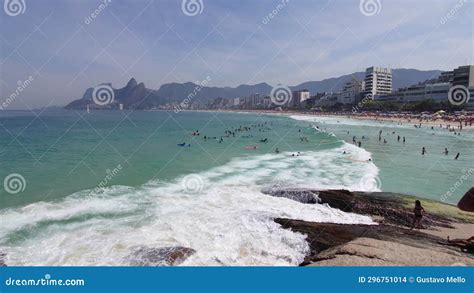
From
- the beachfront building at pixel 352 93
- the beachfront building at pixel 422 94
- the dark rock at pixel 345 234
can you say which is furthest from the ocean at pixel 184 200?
the beachfront building at pixel 352 93

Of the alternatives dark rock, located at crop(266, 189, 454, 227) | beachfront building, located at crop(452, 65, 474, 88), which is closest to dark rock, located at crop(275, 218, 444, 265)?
dark rock, located at crop(266, 189, 454, 227)

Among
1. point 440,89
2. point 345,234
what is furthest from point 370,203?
point 440,89

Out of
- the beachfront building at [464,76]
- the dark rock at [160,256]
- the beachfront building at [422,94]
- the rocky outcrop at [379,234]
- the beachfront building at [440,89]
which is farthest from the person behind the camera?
the beachfront building at [422,94]

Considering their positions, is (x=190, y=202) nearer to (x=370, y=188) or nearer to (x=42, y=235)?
(x=42, y=235)

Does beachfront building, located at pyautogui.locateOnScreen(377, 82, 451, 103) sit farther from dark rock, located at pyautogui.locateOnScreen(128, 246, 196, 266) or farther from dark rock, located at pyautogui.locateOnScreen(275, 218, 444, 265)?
dark rock, located at pyautogui.locateOnScreen(128, 246, 196, 266)

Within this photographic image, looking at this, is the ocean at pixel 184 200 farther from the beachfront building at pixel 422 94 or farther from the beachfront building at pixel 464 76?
the beachfront building at pixel 422 94

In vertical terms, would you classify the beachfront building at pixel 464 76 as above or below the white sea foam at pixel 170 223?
above
